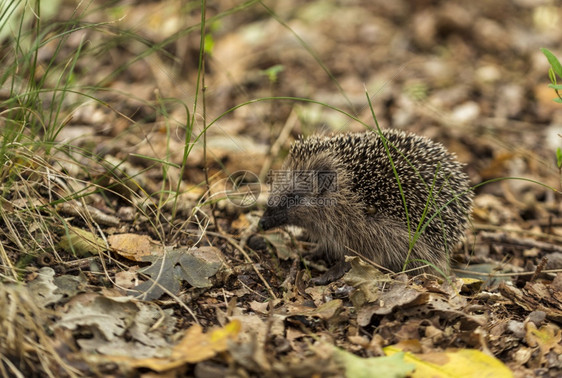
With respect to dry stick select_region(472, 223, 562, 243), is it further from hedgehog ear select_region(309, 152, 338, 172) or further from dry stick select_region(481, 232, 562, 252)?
hedgehog ear select_region(309, 152, 338, 172)

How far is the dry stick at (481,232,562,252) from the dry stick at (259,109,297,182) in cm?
276

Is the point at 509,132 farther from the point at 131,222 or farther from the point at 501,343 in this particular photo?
the point at 131,222

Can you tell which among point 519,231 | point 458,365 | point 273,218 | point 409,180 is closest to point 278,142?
point 273,218

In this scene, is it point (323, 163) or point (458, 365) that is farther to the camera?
point (323, 163)

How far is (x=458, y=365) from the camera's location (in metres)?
3.53

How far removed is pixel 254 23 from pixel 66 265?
7.94 m

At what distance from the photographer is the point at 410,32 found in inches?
438

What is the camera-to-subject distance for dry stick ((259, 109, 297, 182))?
22.9 feet

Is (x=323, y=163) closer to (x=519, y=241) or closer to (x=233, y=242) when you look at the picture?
(x=233, y=242)

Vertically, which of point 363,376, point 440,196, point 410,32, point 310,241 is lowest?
point 310,241

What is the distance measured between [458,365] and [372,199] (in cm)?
211

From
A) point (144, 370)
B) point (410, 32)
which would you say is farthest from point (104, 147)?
point (410, 32)

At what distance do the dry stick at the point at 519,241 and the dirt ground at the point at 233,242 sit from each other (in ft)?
0.08

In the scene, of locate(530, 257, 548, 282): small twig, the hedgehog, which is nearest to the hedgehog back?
the hedgehog
